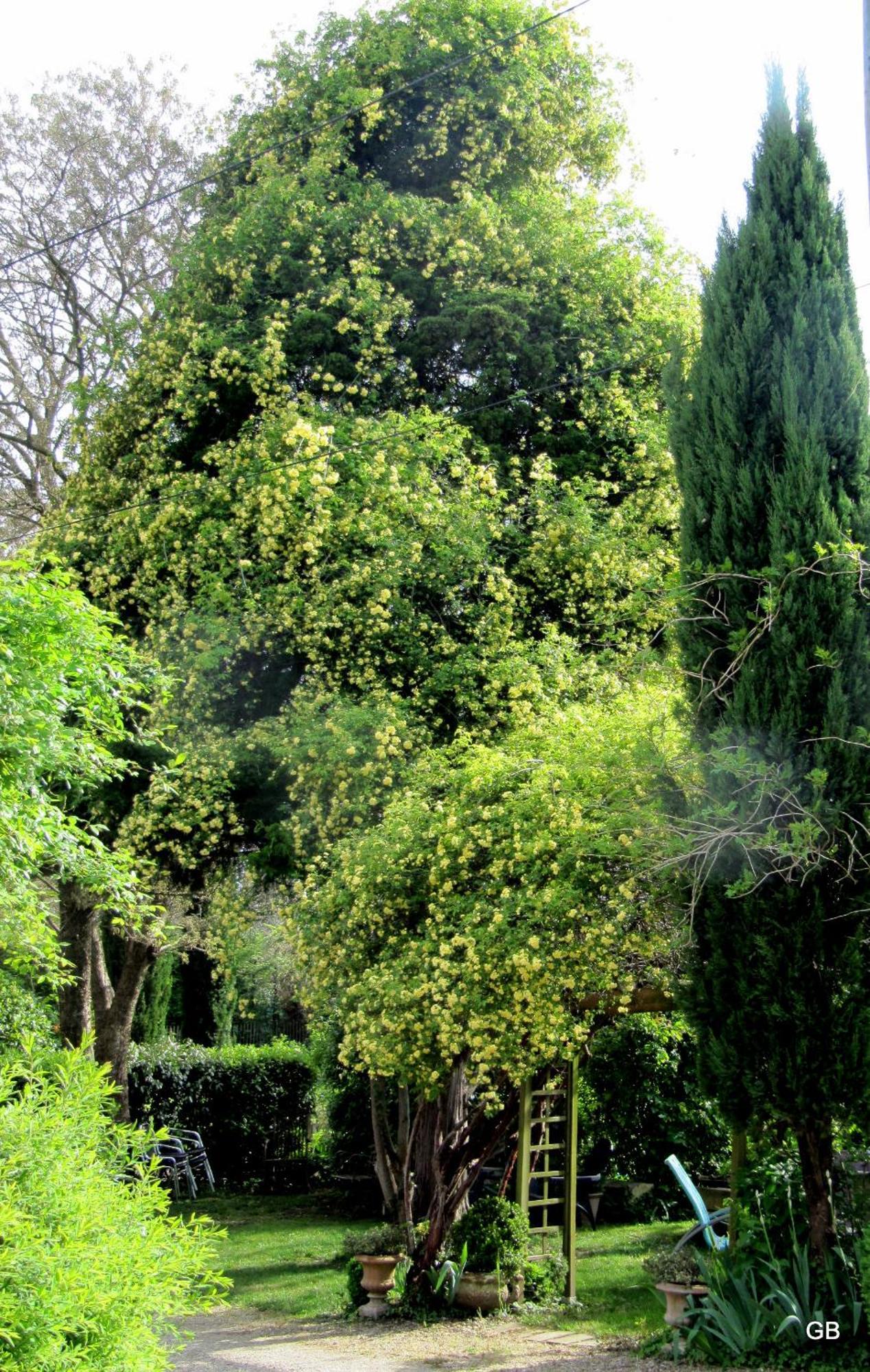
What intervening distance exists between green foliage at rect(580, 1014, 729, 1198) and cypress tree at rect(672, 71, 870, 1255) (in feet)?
23.1

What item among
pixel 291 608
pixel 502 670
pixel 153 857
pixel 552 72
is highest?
pixel 552 72

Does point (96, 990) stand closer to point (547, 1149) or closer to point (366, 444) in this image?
point (547, 1149)

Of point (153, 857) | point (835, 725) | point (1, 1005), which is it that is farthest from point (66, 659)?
point (1, 1005)

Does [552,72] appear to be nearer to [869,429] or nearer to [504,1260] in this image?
[869,429]

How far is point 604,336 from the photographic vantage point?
11703mm

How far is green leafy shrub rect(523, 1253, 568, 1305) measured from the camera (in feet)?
28.1

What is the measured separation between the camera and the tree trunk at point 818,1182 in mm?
6043

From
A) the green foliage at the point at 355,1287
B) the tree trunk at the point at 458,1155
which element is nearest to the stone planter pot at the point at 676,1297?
the tree trunk at the point at 458,1155

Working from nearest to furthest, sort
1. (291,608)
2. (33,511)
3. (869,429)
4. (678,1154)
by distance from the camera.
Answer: (869,429) → (291,608) → (678,1154) → (33,511)

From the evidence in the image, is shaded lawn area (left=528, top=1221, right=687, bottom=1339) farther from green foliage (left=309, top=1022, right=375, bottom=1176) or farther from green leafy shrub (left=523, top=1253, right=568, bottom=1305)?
green foliage (left=309, top=1022, right=375, bottom=1176)

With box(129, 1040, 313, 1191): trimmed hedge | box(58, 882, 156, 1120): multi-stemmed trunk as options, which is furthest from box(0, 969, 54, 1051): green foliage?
box(129, 1040, 313, 1191): trimmed hedge

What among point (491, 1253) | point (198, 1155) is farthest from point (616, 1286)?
point (198, 1155)

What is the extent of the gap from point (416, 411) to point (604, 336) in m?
2.10

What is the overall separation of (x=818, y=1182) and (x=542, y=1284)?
319 centimetres
